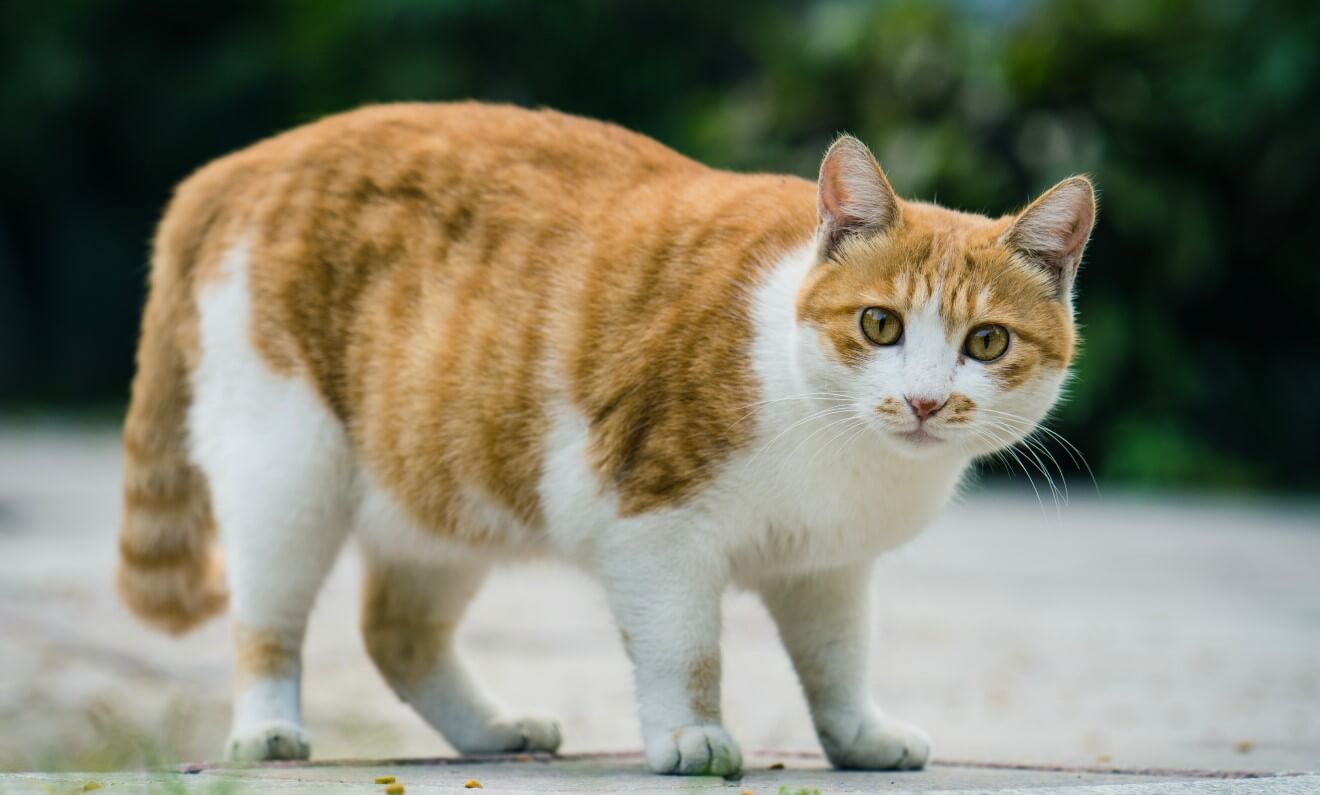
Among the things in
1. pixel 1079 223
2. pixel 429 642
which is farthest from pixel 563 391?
pixel 1079 223

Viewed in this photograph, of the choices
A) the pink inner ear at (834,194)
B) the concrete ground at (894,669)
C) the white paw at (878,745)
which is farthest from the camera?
the concrete ground at (894,669)

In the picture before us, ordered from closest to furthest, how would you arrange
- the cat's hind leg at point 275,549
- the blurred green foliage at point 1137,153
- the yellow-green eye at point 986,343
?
1. the yellow-green eye at point 986,343
2. the cat's hind leg at point 275,549
3. the blurred green foliage at point 1137,153

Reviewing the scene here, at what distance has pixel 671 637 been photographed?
2.85 meters

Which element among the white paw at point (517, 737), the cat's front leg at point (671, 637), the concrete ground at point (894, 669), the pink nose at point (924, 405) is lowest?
the concrete ground at point (894, 669)

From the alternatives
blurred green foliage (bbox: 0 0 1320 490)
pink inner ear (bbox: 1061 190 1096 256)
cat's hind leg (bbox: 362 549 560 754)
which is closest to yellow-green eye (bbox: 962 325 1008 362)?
pink inner ear (bbox: 1061 190 1096 256)

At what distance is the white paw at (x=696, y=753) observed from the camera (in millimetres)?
2805

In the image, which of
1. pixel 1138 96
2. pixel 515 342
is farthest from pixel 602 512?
pixel 1138 96

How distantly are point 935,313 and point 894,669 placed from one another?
7.72ft

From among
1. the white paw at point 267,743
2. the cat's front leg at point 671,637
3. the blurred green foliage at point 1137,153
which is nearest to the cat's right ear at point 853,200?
the cat's front leg at point 671,637

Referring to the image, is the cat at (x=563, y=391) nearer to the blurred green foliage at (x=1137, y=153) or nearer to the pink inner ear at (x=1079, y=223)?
the pink inner ear at (x=1079, y=223)

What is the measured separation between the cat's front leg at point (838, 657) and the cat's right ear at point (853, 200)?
72 cm

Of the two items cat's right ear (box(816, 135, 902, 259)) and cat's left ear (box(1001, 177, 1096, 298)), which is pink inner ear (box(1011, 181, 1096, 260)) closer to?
cat's left ear (box(1001, 177, 1096, 298))

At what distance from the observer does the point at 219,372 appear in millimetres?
3316

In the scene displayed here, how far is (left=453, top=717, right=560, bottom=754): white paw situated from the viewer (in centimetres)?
352
